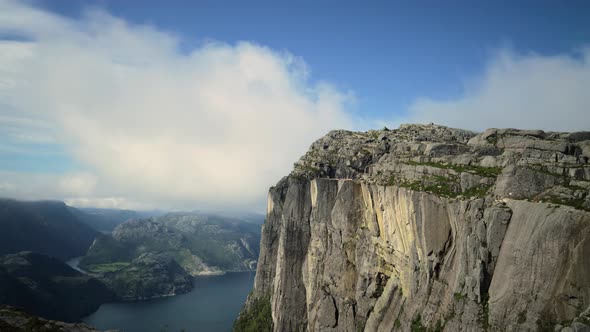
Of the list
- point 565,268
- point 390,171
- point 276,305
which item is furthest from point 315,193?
point 565,268

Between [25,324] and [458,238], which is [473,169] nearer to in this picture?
[458,238]

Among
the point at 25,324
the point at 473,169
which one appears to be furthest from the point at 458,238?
the point at 25,324

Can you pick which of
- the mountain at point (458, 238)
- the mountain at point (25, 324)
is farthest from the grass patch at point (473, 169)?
the mountain at point (25, 324)

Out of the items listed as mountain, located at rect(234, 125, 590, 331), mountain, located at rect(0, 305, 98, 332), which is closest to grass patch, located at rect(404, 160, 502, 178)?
mountain, located at rect(234, 125, 590, 331)

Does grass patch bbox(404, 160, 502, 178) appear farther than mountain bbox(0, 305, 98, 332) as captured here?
No

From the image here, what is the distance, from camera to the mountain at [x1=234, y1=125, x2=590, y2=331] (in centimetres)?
3269

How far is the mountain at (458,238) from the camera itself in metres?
32.7

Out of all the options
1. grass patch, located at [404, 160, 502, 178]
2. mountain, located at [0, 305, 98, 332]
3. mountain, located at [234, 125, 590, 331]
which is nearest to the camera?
mountain, located at [234, 125, 590, 331]

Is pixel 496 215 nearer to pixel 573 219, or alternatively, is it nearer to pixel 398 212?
pixel 573 219

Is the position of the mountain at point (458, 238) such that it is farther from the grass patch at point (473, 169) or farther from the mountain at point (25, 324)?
the mountain at point (25, 324)

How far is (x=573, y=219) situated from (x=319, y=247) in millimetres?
67434

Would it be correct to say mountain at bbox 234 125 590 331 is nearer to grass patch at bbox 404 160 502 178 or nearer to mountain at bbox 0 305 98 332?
grass patch at bbox 404 160 502 178

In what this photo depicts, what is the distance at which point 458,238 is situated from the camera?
4397cm

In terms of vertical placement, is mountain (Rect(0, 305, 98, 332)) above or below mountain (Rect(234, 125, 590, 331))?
below
